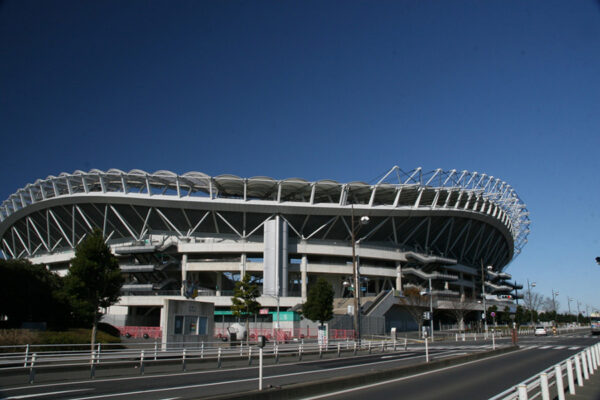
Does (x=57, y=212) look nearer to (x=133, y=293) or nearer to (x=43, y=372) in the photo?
(x=133, y=293)

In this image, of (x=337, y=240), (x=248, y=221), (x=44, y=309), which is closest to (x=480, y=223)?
(x=337, y=240)

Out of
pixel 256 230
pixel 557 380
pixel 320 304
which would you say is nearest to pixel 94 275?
pixel 320 304

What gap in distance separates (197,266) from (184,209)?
8.63 m

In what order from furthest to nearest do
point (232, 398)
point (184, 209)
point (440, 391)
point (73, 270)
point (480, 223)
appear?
point (480, 223)
point (184, 209)
point (73, 270)
point (440, 391)
point (232, 398)

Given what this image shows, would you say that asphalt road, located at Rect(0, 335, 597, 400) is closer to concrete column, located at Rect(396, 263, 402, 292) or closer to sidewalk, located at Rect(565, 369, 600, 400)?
sidewalk, located at Rect(565, 369, 600, 400)

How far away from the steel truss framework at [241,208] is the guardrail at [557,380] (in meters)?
48.3

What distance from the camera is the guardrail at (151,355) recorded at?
61.1 ft

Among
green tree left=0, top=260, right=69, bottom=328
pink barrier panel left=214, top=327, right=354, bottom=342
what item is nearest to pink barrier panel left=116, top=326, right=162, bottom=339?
pink barrier panel left=214, top=327, right=354, bottom=342

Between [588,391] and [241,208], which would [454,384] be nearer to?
[588,391]

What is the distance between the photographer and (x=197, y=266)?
232ft

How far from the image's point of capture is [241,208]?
2685 inches

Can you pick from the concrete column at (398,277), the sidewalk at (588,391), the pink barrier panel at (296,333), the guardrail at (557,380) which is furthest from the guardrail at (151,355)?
the concrete column at (398,277)

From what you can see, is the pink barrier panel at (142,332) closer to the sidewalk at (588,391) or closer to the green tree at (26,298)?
the green tree at (26,298)

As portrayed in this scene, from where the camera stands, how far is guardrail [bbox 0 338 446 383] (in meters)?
18.6
